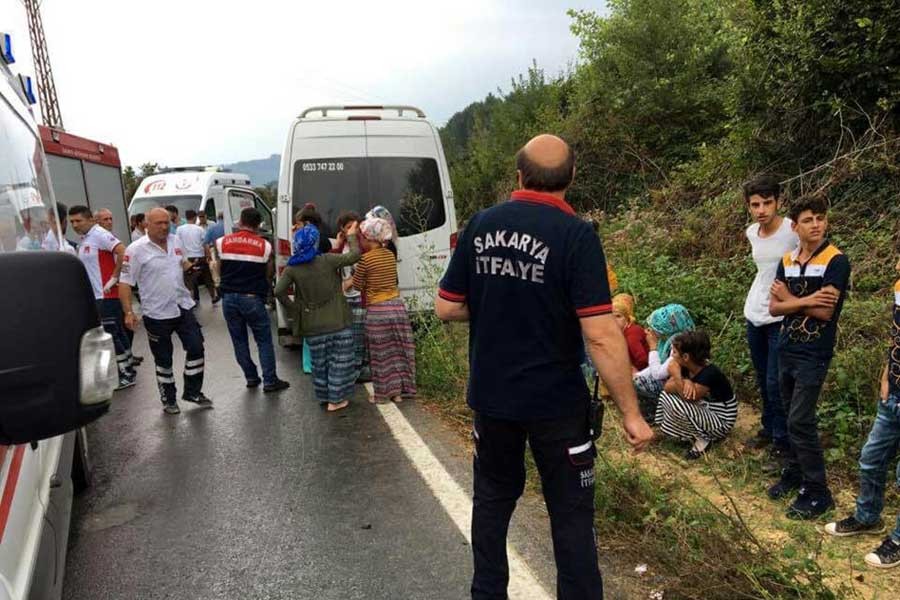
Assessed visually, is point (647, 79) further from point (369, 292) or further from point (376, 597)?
point (376, 597)

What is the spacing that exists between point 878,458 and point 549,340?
1862 mm

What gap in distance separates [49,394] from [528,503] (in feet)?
9.94

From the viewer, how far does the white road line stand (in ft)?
10.0

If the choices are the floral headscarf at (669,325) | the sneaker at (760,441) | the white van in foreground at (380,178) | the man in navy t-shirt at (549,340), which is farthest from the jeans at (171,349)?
the sneaker at (760,441)

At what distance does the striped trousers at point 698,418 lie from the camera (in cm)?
438

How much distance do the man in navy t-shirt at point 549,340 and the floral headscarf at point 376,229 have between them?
10.5 ft

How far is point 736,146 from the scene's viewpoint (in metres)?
8.42

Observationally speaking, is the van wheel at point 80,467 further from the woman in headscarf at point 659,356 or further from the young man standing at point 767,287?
the young man standing at point 767,287

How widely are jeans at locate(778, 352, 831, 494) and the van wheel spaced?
4.09 metres

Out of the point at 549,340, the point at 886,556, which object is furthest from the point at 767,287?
the point at 549,340

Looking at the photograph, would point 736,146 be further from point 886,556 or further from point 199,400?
point 199,400

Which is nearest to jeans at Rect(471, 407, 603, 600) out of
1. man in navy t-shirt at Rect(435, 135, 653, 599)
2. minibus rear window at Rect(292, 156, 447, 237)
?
man in navy t-shirt at Rect(435, 135, 653, 599)

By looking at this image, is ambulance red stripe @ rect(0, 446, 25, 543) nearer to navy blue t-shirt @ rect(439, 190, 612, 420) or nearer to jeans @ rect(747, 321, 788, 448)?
navy blue t-shirt @ rect(439, 190, 612, 420)

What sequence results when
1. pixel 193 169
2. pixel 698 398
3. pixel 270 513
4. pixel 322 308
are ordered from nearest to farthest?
1. pixel 270 513
2. pixel 698 398
3. pixel 322 308
4. pixel 193 169
